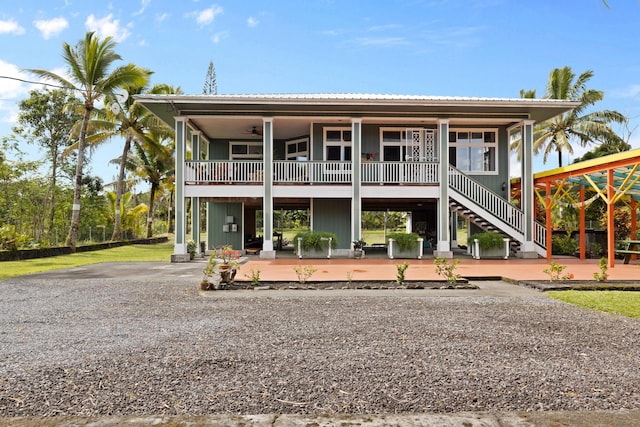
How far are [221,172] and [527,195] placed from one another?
11180 millimetres

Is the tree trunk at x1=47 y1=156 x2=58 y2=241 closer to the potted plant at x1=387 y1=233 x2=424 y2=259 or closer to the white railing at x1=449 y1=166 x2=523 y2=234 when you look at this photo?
the potted plant at x1=387 y1=233 x2=424 y2=259

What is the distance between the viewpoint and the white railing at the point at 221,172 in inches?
561

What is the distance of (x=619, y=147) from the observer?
24562 millimetres

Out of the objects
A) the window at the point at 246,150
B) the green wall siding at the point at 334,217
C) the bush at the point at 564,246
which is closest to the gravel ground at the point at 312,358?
the green wall siding at the point at 334,217

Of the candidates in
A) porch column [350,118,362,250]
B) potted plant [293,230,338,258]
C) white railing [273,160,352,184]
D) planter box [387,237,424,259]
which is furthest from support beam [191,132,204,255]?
planter box [387,237,424,259]

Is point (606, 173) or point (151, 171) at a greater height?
point (151, 171)

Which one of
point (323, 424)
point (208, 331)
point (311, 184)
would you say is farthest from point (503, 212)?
point (323, 424)

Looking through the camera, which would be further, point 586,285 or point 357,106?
point 357,106

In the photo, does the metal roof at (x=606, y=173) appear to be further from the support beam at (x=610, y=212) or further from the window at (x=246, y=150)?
the window at (x=246, y=150)

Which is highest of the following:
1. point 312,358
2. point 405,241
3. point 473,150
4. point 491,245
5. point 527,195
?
point 473,150

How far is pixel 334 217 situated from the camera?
1558cm

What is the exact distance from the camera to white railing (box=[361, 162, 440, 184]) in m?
14.3

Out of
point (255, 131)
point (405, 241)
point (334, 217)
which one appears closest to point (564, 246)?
point (405, 241)

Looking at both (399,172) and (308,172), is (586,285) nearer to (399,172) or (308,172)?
(399,172)
